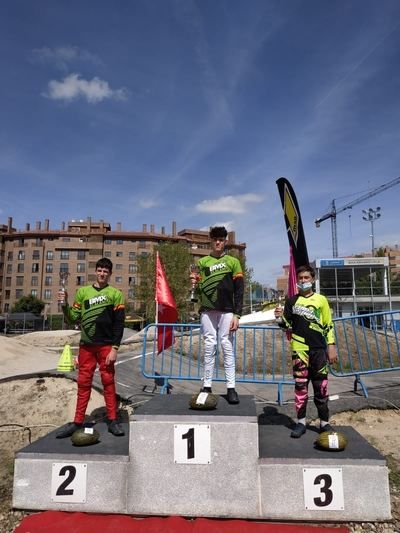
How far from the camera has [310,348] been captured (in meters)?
4.00

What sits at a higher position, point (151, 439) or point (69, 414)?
point (151, 439)

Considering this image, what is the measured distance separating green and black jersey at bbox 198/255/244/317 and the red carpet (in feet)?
6.79

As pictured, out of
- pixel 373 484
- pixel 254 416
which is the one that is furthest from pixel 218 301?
pixel 373 484

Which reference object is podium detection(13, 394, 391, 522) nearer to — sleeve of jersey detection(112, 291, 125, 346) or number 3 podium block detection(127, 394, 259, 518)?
number 3 podium block detection(127, 394, 259, 518)

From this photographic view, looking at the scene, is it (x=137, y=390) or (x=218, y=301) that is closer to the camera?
(x=218, y=301)

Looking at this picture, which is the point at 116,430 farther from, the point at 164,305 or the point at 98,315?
the point at 164,305

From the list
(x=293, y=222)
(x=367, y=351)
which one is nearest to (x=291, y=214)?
(x=293, y=222)

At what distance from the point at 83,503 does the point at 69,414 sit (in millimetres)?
2742

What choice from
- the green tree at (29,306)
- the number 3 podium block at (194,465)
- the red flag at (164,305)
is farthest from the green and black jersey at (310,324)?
the green tree at (29,306)

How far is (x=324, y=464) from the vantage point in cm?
318

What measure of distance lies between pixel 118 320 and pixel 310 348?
2236 mm

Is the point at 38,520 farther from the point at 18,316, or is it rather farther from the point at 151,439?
the point at 18,316

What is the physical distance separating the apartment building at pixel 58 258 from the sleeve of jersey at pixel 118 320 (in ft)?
225

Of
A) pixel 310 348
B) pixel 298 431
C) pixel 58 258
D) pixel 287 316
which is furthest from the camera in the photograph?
pixel 58 258
